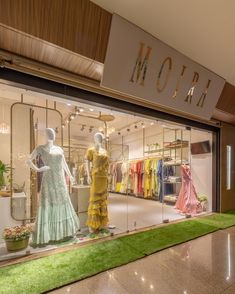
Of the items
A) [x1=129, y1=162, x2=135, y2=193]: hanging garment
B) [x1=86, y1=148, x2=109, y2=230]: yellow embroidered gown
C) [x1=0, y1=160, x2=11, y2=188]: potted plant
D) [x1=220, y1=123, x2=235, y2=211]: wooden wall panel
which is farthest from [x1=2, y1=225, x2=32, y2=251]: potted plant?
[x1=220, y1=123, x2=235, y2=211]: wooden wall panel

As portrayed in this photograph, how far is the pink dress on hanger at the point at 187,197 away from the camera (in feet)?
16.0

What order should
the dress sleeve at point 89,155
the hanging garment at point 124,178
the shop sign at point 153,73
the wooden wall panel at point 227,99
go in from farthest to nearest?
the hanging garment at point 124,178
the wooden wall panel at point 227,99
the dress sleeve at point 89,155
the shop sign at point 153,73


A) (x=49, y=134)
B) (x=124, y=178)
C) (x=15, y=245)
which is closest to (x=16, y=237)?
(x=15, y=245)

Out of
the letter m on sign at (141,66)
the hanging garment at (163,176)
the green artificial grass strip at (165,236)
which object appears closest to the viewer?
the letter m on sign at (141,66)

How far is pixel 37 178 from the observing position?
2.92 m

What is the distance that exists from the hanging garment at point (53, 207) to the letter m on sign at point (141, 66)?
1.54 metres

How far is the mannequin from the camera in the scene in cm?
268

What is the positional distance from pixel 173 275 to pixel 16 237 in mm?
1880

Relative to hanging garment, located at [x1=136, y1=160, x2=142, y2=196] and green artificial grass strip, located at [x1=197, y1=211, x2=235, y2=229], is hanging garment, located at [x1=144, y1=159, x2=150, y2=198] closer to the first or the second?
hanging garment, located at [x1=136, y1=160, x2=142, y2=196]

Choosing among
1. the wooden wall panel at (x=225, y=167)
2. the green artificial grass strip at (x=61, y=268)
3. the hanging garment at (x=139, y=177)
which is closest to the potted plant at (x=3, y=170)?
the green artificial grass strip at (x=61, y=268)

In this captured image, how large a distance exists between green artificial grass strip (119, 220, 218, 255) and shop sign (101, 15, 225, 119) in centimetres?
192

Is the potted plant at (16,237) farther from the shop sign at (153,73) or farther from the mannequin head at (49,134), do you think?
the shop sign at (153,73)

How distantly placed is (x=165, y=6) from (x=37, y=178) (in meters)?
2.65

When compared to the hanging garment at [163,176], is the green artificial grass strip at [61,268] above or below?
below
